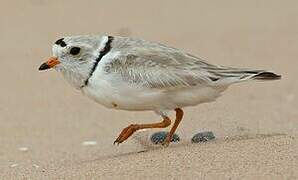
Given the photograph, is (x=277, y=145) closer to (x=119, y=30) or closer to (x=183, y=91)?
(x=183, y=91)

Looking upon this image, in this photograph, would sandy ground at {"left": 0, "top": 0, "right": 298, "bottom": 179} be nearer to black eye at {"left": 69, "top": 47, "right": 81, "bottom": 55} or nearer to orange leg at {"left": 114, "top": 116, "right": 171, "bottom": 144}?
orange leg at {"left": 114, "top": 116, "right": 171, "bottom": 144}

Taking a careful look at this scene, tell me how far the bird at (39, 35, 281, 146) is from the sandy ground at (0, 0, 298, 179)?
1.16 feet

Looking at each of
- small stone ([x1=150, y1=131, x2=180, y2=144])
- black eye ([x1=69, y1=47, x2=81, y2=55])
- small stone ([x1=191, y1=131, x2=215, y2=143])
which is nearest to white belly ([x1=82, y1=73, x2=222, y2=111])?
black eye ([x1=69, y1=47, x2=81, y2=55])

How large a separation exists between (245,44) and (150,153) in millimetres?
5059

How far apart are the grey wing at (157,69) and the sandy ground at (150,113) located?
45 centimetres

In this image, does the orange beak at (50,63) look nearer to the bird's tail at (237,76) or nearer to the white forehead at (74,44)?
the white forehead at (74,44)

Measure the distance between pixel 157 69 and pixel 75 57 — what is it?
0.58 m

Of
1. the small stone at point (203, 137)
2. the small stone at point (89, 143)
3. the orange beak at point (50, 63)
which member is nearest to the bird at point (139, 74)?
the orange beak at point (50, 63)

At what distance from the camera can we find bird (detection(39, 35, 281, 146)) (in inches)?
225

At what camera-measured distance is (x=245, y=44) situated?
10531mm

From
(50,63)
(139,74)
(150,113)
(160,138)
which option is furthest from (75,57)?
(150,113)

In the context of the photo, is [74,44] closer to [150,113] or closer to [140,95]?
[140,95]

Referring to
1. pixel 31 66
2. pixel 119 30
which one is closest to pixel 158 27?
pixel 119 30

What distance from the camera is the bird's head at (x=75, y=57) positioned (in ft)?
19.2
